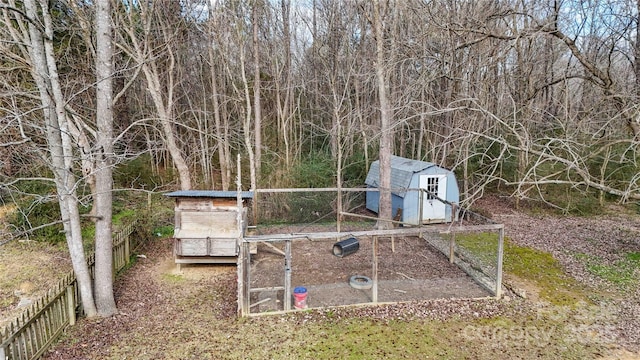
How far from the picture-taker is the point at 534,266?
8.34m

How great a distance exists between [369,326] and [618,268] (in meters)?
6.37

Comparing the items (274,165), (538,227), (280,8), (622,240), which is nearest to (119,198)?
(274,165)

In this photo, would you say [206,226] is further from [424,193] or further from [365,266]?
[424,193]

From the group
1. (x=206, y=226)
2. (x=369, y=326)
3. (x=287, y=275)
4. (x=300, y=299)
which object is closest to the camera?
(x=369, y=326)

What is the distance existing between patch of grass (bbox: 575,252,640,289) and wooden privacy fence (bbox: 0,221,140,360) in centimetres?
990

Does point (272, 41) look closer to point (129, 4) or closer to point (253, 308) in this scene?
point (129, 4)

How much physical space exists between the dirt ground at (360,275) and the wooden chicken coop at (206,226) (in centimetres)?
91

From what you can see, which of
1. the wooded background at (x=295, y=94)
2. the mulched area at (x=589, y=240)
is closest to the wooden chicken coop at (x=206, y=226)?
the wooded background at (x=295, y=94)

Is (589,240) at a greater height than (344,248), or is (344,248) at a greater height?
(344,248)

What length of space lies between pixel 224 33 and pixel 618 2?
11.2 m

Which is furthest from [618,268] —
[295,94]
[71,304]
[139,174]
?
[139,174]

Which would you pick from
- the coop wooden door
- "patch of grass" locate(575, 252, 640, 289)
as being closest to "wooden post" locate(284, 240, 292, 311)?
"patch of grass" locate(575, 252, 640, 289)

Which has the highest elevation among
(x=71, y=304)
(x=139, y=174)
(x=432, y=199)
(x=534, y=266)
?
(x=139, y=174)

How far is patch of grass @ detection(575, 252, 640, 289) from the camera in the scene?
7.42 meters
